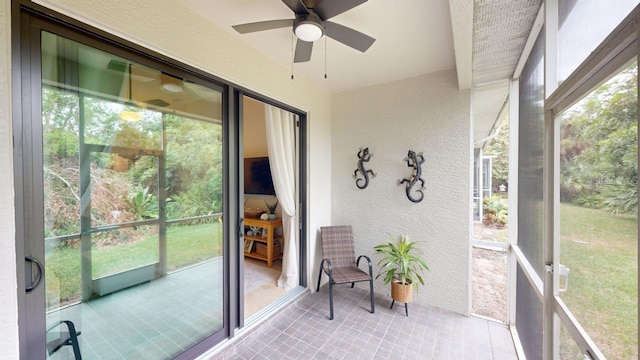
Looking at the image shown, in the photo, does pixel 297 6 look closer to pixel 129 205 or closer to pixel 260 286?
pixel 129 205

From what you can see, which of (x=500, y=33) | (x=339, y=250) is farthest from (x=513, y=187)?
(x=339, y=250)

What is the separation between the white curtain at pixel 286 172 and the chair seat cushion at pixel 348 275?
0.58 meters

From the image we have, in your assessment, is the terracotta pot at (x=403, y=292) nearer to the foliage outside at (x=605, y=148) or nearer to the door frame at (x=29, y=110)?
the foliage outside at (x=605, y=148)

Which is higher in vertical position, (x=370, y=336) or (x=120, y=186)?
(x=120, y=186)

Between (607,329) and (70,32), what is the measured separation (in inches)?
107

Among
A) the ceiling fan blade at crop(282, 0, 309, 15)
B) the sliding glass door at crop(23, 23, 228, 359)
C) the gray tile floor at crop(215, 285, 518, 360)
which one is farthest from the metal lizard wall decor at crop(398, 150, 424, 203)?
the sliding glass door at crop(23, 23, 228, 359)

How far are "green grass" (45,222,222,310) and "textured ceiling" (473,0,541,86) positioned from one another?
2.46m

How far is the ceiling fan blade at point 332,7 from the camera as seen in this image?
4.06 ft

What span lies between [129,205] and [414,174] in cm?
267

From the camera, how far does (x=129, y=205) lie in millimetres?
1460

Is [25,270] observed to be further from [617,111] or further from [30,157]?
[617,111]

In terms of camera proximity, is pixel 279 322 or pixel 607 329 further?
pixel 279 322

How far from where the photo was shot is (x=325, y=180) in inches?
127

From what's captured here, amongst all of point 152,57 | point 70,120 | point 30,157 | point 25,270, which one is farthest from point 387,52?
point 25,270
